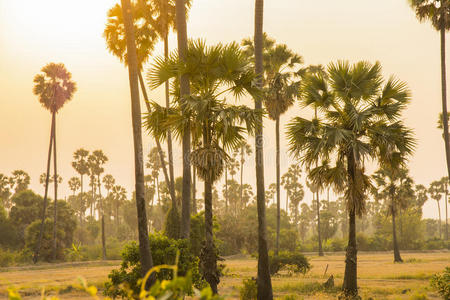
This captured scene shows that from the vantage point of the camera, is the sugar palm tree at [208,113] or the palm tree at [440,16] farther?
the palm tree at [440,16]

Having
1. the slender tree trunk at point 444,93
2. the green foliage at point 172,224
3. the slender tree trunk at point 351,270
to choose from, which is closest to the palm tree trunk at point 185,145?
the slender tree trunk at point 351,270

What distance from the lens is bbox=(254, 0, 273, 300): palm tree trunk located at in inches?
652

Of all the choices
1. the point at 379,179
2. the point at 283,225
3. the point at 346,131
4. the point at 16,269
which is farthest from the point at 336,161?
Answer: the point at 283,225

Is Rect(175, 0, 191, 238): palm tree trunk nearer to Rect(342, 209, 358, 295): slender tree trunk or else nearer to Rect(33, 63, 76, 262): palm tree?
Rect(342, 209, 358, 295): slender tree trunk

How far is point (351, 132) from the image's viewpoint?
17609mm

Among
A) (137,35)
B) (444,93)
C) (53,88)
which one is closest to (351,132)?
(444,93)

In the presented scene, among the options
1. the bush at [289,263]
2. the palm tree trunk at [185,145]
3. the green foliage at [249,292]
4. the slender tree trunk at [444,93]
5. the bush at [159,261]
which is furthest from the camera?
the bush at [289,263]

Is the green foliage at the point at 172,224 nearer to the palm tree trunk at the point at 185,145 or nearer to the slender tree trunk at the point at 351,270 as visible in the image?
the palm tree trunk at the point at 185,145

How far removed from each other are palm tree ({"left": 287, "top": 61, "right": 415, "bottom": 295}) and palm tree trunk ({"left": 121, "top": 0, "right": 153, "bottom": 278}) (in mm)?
6919

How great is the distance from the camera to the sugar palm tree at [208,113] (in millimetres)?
14359

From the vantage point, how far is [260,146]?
17.9m

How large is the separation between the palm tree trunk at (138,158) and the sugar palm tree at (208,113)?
0.70 meters

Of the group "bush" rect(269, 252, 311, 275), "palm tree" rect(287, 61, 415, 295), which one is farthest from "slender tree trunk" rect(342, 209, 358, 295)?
"bush" rect(269, 252, 311, 275)

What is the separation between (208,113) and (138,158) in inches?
109
